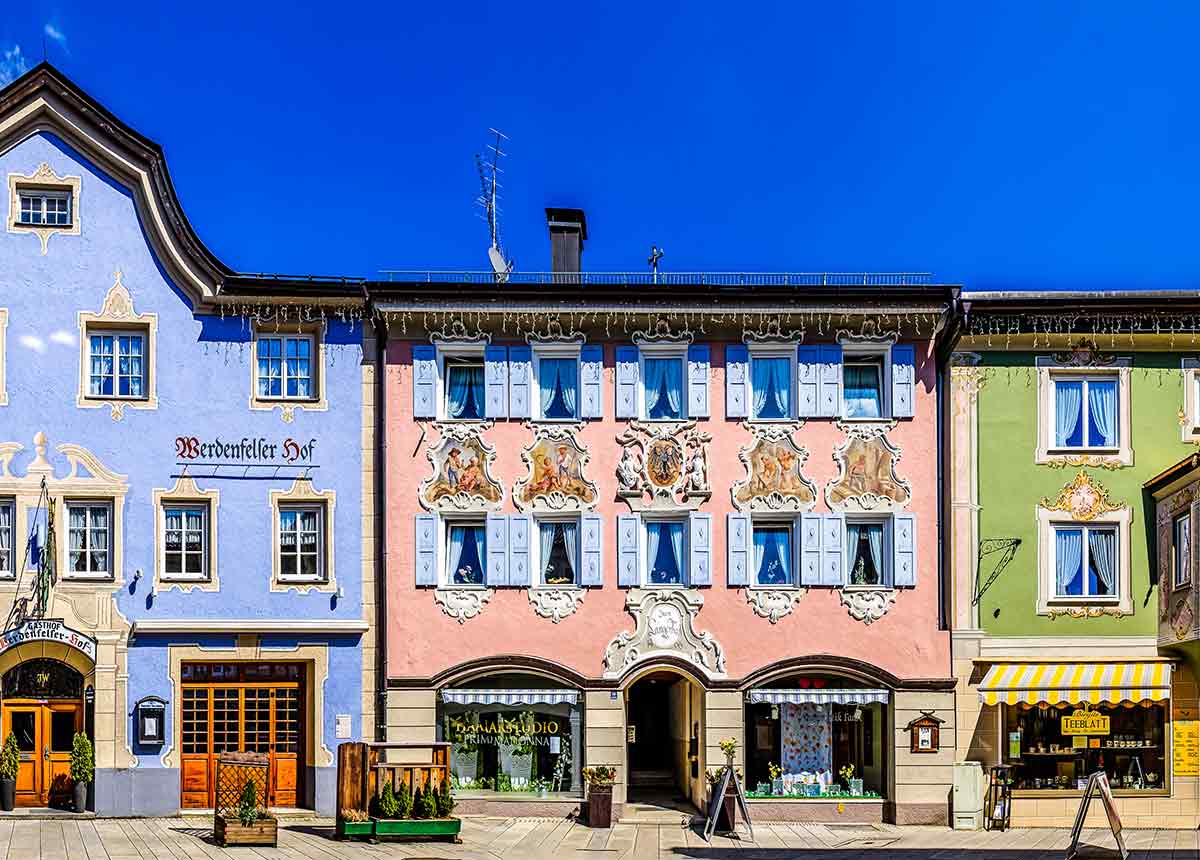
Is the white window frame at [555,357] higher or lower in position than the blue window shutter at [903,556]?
higher

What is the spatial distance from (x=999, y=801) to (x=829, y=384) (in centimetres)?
927

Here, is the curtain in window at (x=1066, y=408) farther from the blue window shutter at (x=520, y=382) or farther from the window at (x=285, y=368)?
the window at (x=285, y=368)

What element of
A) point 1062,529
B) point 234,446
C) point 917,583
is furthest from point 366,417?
point 1062,529

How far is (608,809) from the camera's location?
30.0 metres

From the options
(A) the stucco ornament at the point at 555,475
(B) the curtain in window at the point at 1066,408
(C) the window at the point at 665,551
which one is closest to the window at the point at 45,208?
(A) the stucco ornament at the point at 555,475

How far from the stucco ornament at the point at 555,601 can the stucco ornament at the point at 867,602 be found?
5557 mm

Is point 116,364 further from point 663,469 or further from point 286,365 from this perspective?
point 663,469

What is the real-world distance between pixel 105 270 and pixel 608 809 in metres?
15.2

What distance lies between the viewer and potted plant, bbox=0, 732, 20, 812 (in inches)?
1161

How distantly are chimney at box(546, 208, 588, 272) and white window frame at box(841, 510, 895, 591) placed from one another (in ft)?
27.4

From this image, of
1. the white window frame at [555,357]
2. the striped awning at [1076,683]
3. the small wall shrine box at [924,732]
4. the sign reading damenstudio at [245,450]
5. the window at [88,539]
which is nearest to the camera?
the striped awning at [1076,683]

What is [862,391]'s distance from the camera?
31766mm

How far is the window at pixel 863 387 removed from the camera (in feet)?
104

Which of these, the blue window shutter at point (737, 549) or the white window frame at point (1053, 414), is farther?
the white window frame at point (1053, 414)
